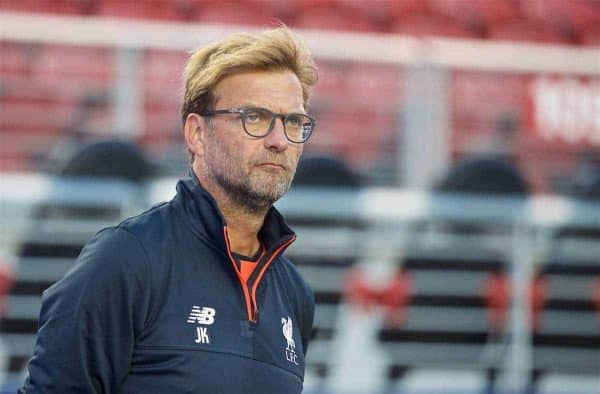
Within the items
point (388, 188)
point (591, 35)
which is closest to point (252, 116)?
point (388, 188)

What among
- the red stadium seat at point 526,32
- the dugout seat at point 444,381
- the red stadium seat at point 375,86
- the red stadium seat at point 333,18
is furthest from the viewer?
the red stadium seat at point 526,32

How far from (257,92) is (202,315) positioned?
0.37 m

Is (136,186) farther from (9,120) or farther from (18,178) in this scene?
(9,120)

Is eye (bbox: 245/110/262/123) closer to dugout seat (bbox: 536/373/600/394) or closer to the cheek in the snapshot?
the cheek

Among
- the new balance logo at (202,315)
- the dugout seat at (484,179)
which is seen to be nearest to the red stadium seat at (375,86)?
the dugout seat at (484,179)

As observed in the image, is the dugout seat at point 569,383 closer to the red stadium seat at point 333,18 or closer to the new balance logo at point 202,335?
the red stadium seat at point 333,18

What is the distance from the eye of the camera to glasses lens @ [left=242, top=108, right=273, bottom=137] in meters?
2.02

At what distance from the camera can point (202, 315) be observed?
1.93m

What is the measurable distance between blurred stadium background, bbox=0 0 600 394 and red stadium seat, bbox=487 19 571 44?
3.76ft

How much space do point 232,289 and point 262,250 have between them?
0.49 ft

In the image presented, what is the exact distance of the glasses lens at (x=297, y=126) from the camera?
6.68ft

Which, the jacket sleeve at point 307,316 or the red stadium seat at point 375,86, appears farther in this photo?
the red stadium seat at point 375,86

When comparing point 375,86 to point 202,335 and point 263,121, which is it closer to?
point 263,121

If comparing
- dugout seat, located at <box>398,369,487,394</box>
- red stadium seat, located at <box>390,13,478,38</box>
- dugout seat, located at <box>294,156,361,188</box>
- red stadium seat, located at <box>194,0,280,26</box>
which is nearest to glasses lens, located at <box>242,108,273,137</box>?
dugout seat, located at <box>294,156,361,188</box>
